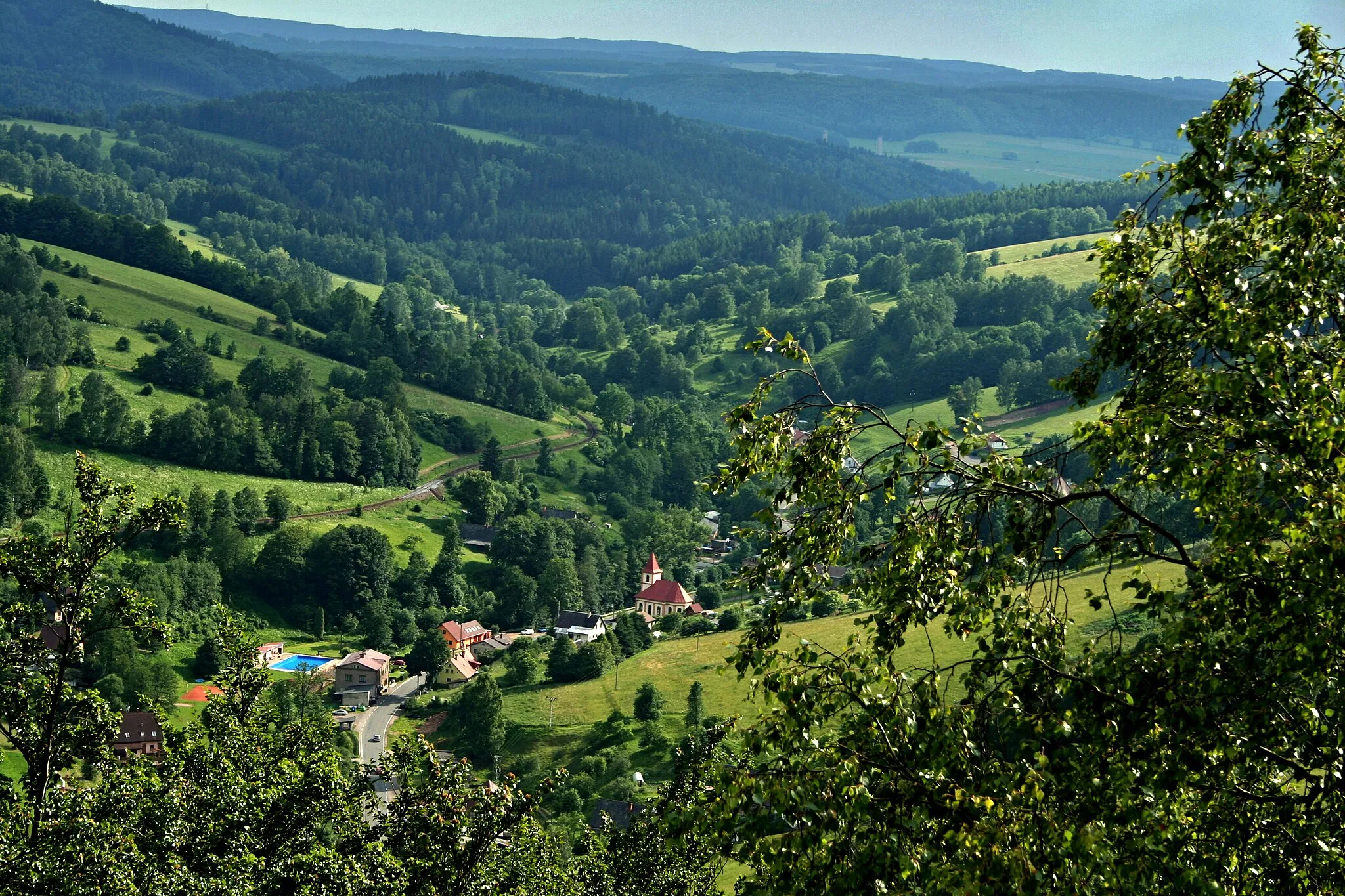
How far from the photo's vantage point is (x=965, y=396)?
180375 mm

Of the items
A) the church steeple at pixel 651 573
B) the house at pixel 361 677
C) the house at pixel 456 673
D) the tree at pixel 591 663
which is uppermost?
the tree at pixel 591 663

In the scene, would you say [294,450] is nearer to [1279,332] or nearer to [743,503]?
[743,503]

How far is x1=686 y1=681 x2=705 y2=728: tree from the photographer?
250ft

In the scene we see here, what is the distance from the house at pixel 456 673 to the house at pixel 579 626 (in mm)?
12981

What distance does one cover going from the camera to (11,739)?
1688cm

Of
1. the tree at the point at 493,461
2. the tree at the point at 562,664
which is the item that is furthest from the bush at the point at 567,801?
the tree at the point at 493,461

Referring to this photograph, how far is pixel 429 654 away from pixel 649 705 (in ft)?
91.9

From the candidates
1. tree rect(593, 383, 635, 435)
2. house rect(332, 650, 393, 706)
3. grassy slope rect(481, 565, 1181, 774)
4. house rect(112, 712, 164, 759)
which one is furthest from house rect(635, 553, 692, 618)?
tree rect(593, 383, 635, 435)

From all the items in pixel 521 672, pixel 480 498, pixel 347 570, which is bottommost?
pixel 480 498

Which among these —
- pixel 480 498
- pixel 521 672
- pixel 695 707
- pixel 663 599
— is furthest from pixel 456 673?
pixel 480 498

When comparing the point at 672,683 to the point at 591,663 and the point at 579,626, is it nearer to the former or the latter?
the point at 591,663

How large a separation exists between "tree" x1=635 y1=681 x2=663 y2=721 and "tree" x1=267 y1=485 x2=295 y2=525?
5363cm

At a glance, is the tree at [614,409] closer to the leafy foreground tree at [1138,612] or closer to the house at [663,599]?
the house at [663,599]

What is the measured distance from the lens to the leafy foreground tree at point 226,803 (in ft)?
53.4
